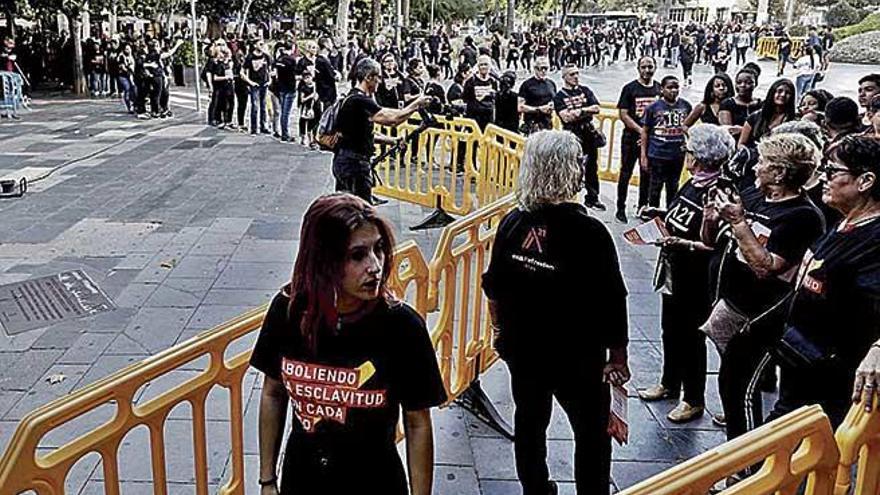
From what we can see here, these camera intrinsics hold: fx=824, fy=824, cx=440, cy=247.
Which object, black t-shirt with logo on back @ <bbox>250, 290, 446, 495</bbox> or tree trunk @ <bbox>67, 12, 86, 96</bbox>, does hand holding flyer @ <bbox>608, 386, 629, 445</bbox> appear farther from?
tree trunk @ <bbox>67, 12, 86, 96</bbox>

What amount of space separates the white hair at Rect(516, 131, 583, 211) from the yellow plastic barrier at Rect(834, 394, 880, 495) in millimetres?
1194

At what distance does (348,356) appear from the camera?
2.10 m

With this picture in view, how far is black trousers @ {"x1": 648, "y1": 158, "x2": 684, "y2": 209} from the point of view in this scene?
7547mm

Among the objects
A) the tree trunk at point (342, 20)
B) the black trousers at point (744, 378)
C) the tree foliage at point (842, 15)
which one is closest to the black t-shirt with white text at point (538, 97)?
the black trousers at point (744, 378)

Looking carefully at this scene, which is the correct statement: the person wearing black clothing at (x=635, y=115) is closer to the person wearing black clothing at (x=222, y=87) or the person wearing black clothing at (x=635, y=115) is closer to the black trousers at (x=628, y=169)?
the black trousers at (x=628, y=169)

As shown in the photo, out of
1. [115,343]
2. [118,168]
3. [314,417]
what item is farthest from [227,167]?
[314,417]

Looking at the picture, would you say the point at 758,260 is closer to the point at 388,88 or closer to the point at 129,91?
the point at 388,88

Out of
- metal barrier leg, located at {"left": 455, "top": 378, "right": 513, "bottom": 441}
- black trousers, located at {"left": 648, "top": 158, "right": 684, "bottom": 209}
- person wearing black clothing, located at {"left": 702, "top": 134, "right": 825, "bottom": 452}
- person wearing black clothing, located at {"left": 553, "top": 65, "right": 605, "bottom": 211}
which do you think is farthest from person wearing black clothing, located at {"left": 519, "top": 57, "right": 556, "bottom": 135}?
person wearing black clothing, located at {"left": 702, "top": 134, "right": 825, "bottom": 452}

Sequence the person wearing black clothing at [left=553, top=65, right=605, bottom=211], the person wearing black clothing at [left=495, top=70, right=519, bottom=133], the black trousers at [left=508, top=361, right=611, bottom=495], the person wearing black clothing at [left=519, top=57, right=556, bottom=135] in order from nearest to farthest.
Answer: the black trousers at [left=508, top=361, right=611, bottom=495], the person wearing black clothing at [left=553, top=65, right=605, bottom=211], the person wearing black clothing at [left=519, top=57, right=556, bottom=135], the person wearing black clothing at [left=495, top=70, right=519, bottom=133]

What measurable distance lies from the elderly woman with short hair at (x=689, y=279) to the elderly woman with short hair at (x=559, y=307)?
1.10 meters

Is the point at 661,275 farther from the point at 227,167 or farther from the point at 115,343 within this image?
the point at 227,167

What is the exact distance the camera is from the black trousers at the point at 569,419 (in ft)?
10.2

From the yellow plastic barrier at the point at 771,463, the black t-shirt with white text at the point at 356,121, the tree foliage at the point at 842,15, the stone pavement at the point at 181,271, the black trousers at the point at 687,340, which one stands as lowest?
the stone pavement at the point at 181,271

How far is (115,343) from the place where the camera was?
5312 mm
